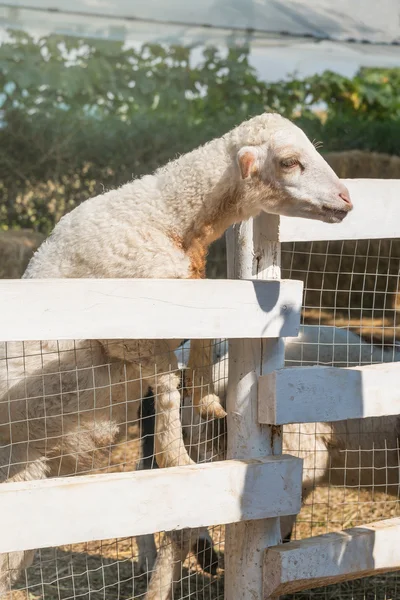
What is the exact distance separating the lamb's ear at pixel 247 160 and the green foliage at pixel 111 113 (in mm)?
6702

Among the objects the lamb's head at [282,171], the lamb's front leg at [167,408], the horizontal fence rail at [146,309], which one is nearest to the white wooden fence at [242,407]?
the horizontal fence rail at [146,309]

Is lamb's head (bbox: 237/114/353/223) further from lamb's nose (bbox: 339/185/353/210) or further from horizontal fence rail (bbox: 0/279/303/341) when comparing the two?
horizontal fence rail (bbox: 0/279/303/341)

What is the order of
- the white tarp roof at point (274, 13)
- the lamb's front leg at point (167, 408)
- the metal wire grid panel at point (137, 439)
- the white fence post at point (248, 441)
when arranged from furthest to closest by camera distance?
the white tarp roof at point (274, 13) → the lamb's front leg at point (167, 408) → the metal wire grid panel at point (137, 439) → the white fence post at point (248, 441)

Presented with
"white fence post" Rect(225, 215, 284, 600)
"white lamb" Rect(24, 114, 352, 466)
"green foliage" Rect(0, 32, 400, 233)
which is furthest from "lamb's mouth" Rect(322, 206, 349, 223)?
"green foliage" Rect(0, 32, 400, 233)

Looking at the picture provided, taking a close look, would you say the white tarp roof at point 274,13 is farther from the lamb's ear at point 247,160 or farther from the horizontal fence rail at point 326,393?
the horizontal fence rail at point 326,393

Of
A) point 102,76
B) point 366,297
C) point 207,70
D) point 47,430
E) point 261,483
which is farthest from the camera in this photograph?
point 207,70

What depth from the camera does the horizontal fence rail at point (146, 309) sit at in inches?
98.8

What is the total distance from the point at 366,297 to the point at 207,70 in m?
4.36

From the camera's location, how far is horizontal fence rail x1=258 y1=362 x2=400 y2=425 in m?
2.92

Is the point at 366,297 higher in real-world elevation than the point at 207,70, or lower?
lower

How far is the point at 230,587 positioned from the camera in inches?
122

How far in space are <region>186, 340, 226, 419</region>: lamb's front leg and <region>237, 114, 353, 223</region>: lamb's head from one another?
67cm

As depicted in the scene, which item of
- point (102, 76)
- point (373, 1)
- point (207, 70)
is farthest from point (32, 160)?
point (373, 1)

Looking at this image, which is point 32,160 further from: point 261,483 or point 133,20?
point 261,483
